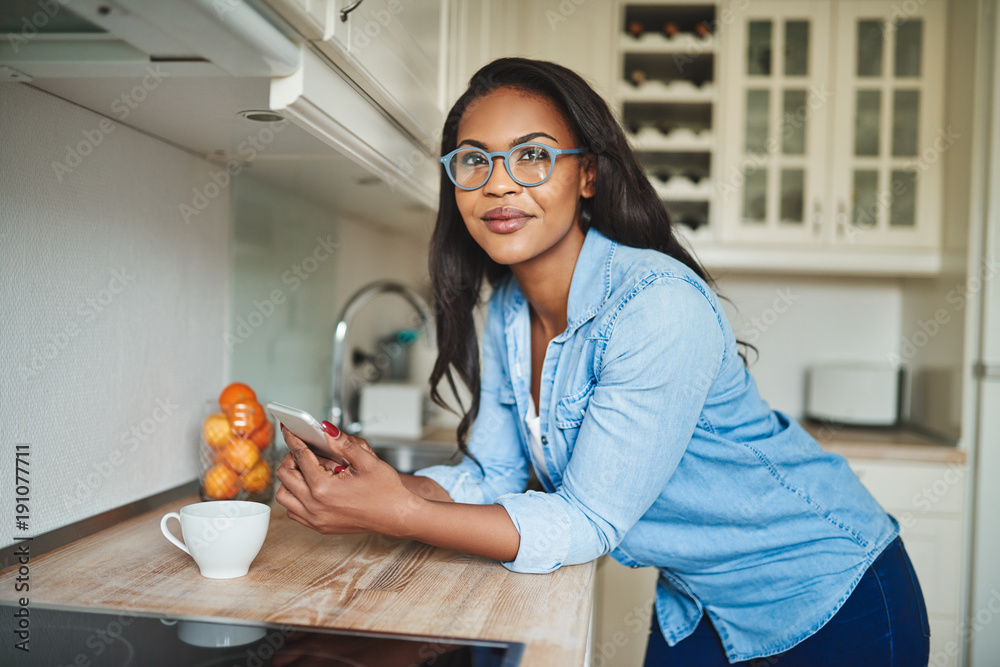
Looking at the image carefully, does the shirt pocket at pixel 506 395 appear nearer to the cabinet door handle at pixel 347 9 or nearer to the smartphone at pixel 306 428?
the smartphone at pixel 306 428

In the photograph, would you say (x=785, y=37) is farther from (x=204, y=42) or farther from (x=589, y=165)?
(x=204, y=42)

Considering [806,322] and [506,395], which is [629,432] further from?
[806,322]

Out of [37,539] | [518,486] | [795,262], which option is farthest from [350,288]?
[795,262]

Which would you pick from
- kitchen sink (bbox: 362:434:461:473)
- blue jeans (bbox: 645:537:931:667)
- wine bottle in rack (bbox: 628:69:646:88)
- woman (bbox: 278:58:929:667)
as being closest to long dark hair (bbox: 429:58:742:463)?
woman (bbox: 278:58:929:667)

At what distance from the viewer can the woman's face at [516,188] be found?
0.97 metres

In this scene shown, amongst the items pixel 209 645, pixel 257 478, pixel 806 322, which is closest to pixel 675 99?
pixel 806 322

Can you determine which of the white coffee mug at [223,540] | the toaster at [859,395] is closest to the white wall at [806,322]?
the toaster at [859,395]

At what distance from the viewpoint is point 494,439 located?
46.0 inches

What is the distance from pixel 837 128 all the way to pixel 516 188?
1728mm

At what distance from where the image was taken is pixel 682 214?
2385 millimetres

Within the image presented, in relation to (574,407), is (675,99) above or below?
above

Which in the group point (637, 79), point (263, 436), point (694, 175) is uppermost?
→ point (637, 79)

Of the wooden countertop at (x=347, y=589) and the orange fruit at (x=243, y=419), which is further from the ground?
the orange fruit at (x=243, y=419)

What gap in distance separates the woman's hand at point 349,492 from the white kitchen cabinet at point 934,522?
1.66 metres
